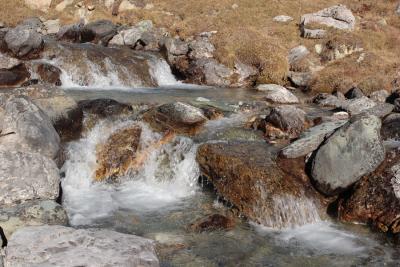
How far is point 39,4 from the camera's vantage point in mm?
43688

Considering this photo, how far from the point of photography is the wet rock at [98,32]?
33.2m

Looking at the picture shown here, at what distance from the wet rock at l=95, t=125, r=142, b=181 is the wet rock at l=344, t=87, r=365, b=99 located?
42.5 feet

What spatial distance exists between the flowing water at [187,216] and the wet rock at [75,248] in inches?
46.5

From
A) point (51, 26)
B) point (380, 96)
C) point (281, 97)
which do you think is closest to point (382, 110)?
point (380, 96)

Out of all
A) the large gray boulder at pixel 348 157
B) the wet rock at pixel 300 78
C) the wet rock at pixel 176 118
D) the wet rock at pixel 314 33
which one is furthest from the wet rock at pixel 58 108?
the wet rock at pixel 314 33

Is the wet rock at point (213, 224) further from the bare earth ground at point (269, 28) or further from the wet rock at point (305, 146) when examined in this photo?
the bare earth ground at point (269, 28)

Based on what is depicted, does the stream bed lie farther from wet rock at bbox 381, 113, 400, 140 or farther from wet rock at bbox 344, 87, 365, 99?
wet rock at bbox 344, 87, 365, 99

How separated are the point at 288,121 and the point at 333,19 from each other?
69.2 feet

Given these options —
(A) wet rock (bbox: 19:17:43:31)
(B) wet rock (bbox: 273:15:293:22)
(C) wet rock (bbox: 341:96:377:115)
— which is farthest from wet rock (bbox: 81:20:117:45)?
(C) wet rock (bbox: 341:96:377:115)

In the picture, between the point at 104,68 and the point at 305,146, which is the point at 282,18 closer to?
the point at 104,68

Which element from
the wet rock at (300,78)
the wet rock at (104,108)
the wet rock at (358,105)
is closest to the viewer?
the wet rock at (104,108)

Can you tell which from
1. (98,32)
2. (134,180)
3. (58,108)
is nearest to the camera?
(134,180)

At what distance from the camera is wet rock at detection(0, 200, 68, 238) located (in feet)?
32.0

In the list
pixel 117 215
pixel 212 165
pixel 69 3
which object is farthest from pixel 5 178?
pixel 69 3
